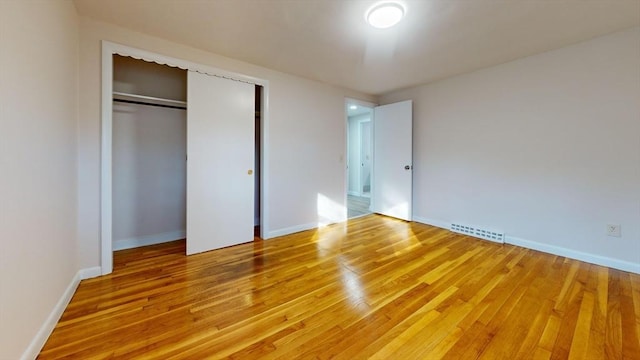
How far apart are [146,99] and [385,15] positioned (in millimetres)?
2618

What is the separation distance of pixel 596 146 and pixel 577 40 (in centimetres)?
109

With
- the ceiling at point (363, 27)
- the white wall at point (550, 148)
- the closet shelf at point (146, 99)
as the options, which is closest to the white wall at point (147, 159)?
the closet shelf at point (146, 99)

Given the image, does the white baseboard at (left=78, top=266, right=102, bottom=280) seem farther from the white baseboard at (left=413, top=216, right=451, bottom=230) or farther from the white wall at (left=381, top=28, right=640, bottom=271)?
the white wall at (left=381, top=28, right=640, bottom=271)

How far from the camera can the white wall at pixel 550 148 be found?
2.37m

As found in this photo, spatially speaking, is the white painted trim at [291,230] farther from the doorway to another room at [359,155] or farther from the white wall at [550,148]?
the doorway to another room at [359,155]

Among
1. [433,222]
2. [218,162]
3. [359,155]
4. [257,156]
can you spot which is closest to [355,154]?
[359,155]

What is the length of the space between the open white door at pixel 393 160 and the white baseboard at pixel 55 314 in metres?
3.98

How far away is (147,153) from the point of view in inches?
118

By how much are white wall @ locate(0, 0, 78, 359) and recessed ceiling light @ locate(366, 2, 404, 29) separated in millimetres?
2113

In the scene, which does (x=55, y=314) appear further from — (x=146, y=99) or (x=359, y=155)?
(x=359, y=155)

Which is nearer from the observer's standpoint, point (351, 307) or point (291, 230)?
point (351, 307)

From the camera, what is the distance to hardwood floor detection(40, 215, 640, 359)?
4.57 feet

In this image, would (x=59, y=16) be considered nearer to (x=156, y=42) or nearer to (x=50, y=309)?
(x=156, y=42)

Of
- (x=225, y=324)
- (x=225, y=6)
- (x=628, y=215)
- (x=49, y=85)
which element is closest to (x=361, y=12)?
(x=225, y=6)
